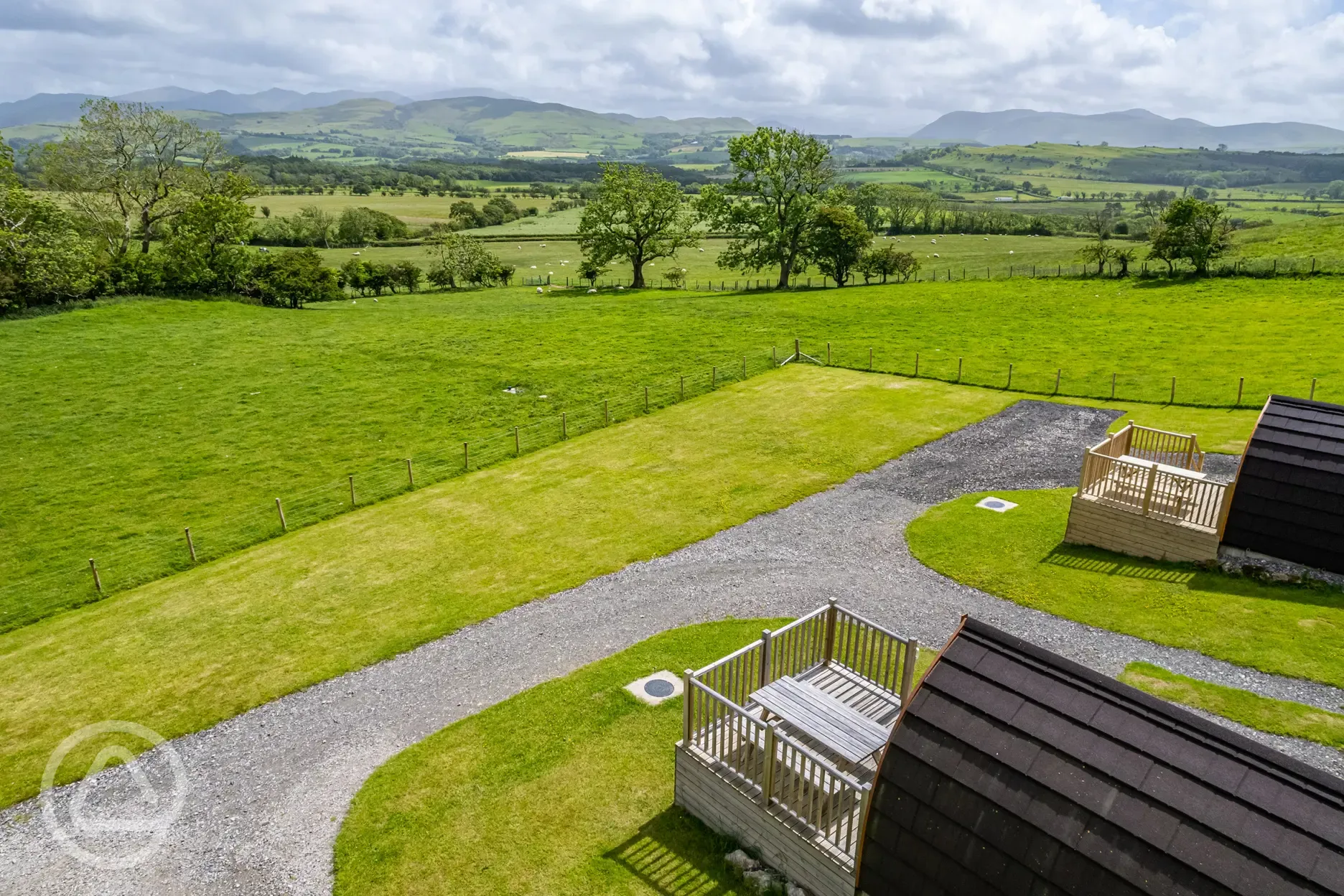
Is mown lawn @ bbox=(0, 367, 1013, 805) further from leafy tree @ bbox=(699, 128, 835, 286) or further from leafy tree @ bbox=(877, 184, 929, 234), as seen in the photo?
leafy tree @ bbox=(877, 184, 929, 234)

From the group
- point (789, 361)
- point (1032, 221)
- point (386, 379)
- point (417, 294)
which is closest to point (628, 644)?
point (789, 361)

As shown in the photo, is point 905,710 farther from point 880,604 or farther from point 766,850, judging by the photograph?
point 880,604

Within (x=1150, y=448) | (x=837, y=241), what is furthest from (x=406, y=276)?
(x=1150, y=448)

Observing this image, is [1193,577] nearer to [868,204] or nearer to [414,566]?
[414,566]

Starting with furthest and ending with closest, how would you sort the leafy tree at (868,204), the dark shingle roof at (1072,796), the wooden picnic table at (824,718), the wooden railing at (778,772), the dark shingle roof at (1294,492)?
the leafy tree at (868,204), the dark shingle roof at (1294,492), the wooden picnic table at (824,718), the wooden railing at (778,772), the dark shingle roof at (1072,796)

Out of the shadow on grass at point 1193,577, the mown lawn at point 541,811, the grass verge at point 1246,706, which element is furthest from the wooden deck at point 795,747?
the shadow on grass at point 1193,577

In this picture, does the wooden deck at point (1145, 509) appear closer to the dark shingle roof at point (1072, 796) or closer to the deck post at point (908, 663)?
the deck post at point (908, 663)
